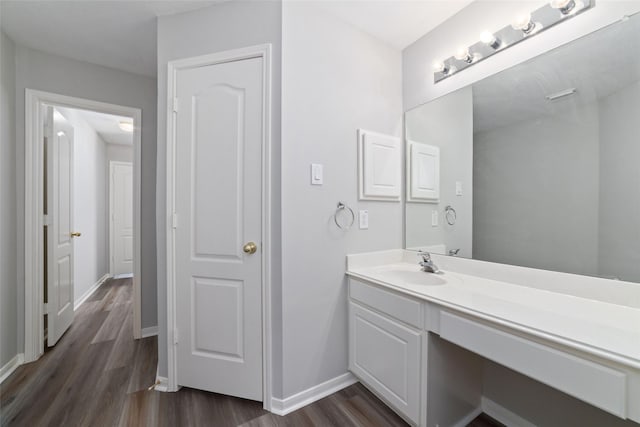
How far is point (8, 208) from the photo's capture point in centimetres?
183

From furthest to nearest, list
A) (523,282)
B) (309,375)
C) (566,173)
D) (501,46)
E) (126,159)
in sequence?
(126,159), (309,375), (501,46), (523,282), (566,173)

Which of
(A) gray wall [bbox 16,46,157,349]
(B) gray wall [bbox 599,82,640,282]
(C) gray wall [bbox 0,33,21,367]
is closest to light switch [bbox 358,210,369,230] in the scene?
(B) gray wall [bbox 599,82,640,282]

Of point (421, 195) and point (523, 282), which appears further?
point (421, 195)

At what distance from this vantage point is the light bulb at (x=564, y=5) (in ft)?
3.84

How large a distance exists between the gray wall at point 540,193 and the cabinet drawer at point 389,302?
2.01 feet

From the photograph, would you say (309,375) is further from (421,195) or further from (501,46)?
(501,46)

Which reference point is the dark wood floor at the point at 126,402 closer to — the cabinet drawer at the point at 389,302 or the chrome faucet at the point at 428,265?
the cabinet drawer at the point at 389,302

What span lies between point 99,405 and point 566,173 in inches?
113

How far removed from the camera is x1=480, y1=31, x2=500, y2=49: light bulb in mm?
1432

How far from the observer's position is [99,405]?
4.96 ft

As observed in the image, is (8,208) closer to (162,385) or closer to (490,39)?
(162,385)

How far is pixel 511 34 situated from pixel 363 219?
133cm

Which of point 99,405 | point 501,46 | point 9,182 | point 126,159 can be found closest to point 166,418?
point 99,405

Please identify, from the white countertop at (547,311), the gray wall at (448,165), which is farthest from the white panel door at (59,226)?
the gray wall at (448,165)
